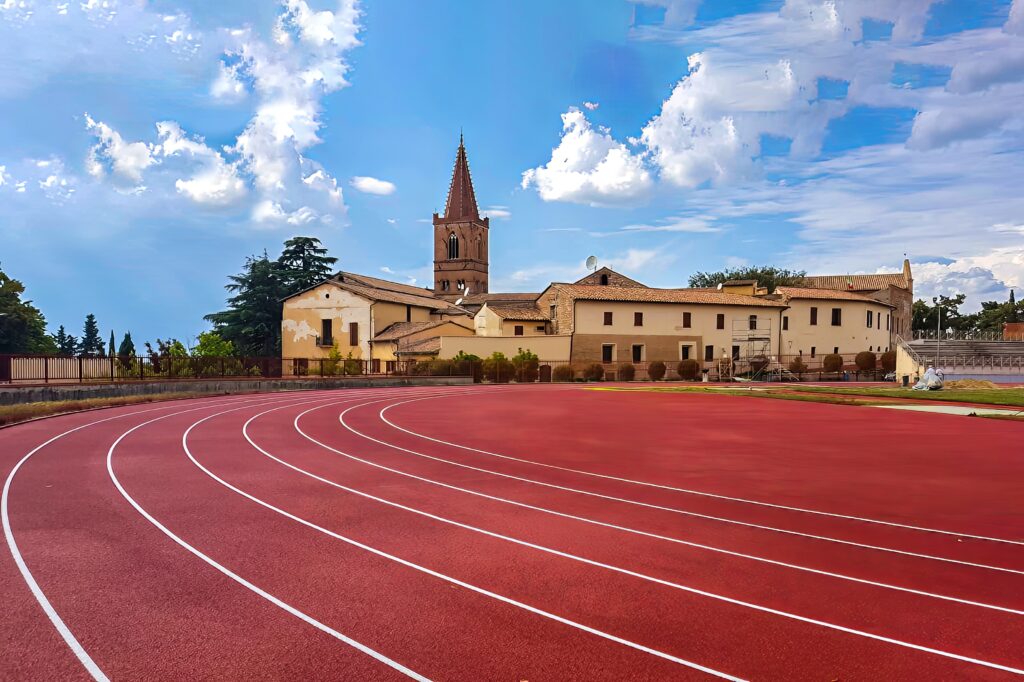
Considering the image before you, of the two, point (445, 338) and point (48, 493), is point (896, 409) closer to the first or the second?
point (48, 493)

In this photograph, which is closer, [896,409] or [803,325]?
[896,409]

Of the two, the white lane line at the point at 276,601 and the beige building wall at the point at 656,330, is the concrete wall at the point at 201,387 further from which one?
the white lane line at the point at 276,601

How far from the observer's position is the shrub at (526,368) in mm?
45312

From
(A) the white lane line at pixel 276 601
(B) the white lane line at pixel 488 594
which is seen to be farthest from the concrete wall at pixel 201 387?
(B) the white lane line at pixel 488 594

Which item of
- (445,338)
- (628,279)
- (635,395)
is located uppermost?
(628,279)

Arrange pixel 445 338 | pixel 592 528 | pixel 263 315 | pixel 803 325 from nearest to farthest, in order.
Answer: pixel 592 528 → pixel 445 338 → pixel 803 325 → pixel 263 315

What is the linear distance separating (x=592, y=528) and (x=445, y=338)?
131ft

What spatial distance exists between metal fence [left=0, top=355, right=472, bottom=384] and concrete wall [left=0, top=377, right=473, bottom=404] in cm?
138

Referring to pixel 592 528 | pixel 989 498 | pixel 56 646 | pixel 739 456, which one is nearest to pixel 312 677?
pixel 56 646

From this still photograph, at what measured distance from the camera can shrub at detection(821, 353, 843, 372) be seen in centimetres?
5206

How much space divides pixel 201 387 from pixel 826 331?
168ft

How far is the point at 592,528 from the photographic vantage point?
8102 mm

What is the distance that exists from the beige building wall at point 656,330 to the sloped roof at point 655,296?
407 mm

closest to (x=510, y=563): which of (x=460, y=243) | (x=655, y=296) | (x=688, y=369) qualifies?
(x=688, y=369)
